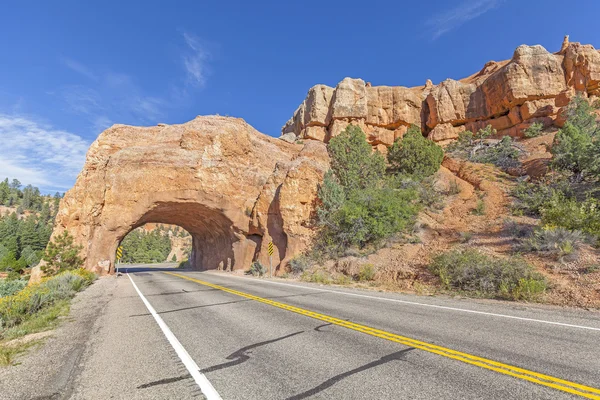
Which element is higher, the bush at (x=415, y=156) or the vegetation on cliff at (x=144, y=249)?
the bush at (x=415, y=156)

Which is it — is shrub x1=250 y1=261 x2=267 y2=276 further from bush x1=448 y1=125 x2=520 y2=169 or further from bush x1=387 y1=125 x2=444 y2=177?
bush x1=448 y1=125 x2=520 y2=169

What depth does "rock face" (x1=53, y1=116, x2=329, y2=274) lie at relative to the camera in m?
26.1

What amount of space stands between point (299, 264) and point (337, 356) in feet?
55.0

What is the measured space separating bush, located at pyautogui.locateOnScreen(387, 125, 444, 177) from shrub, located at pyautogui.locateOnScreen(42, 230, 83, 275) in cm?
3170

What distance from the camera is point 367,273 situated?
15648mm

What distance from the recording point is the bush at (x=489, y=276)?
944 centimetres

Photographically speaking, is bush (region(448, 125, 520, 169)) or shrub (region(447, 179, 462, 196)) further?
bush (region(448, 125, 520, 169))

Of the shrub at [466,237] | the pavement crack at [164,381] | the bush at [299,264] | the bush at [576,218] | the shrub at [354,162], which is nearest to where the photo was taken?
the pavement crack at [164,381]

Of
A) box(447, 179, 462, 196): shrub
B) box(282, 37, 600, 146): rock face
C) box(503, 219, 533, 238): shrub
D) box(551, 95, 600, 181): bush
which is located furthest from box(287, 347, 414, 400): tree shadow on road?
box(282, 37, 600, 146): rock face

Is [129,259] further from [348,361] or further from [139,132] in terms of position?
[348,361]

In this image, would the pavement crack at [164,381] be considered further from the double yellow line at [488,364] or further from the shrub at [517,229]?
the shrub at [517,229]

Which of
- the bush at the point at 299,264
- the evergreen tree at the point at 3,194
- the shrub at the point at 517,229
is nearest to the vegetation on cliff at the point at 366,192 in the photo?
the bush at the point at 299,264

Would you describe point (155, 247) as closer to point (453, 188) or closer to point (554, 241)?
point (453, 188)

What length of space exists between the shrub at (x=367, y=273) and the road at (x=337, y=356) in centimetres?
733
